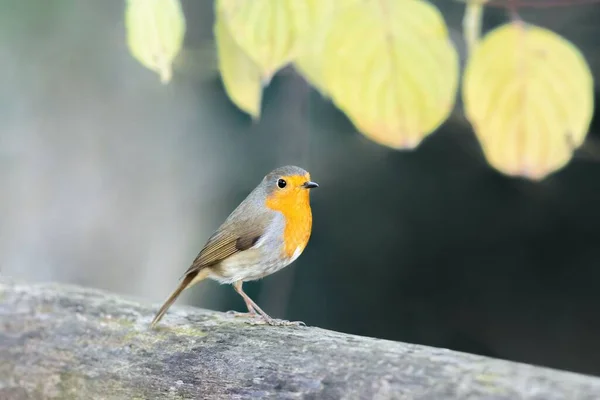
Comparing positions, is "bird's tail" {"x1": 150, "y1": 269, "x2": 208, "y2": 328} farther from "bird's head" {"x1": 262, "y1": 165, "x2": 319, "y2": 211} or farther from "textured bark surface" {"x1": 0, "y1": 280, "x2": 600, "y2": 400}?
"bird's head" {"x1": 262, "y1": 165, "x2": 319, "y2": 211}

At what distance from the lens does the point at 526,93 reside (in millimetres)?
951

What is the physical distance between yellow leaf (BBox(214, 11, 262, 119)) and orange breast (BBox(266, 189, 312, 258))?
292 mm

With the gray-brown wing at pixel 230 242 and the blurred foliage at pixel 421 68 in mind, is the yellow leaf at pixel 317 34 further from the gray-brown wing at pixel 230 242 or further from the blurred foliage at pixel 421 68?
the gray-brown wing at pixel 230 242

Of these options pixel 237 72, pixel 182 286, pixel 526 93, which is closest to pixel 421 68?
pixel 526 93

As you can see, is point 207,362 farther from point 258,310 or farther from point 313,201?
point 313,201

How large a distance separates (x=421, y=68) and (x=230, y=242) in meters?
0.40

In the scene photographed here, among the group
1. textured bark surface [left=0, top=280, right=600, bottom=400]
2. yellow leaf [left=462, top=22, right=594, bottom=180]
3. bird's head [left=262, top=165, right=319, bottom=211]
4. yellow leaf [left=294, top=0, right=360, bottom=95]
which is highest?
yellow leaf [left=294, top=0, right=360, bottom=95]

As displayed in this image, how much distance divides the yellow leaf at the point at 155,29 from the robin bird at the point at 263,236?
35 cm

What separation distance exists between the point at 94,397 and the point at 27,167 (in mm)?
754

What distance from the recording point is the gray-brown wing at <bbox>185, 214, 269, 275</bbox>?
3.28ft

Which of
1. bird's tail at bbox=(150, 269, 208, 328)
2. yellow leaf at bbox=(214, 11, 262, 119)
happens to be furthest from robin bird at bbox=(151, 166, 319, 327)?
→ yellow leaf at bbox=(214, 11, 262, 119)

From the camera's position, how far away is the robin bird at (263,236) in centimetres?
97

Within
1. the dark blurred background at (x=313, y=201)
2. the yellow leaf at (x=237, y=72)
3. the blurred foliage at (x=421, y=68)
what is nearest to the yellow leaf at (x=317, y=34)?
the blurred foliage at (x=421, y=68)

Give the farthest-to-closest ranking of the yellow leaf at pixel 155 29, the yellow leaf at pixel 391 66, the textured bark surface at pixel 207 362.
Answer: the yellow leaf at pixel 155 29 → the yellow leaf at pixel 391 66 → the textured bark surface at pixel 207 362
